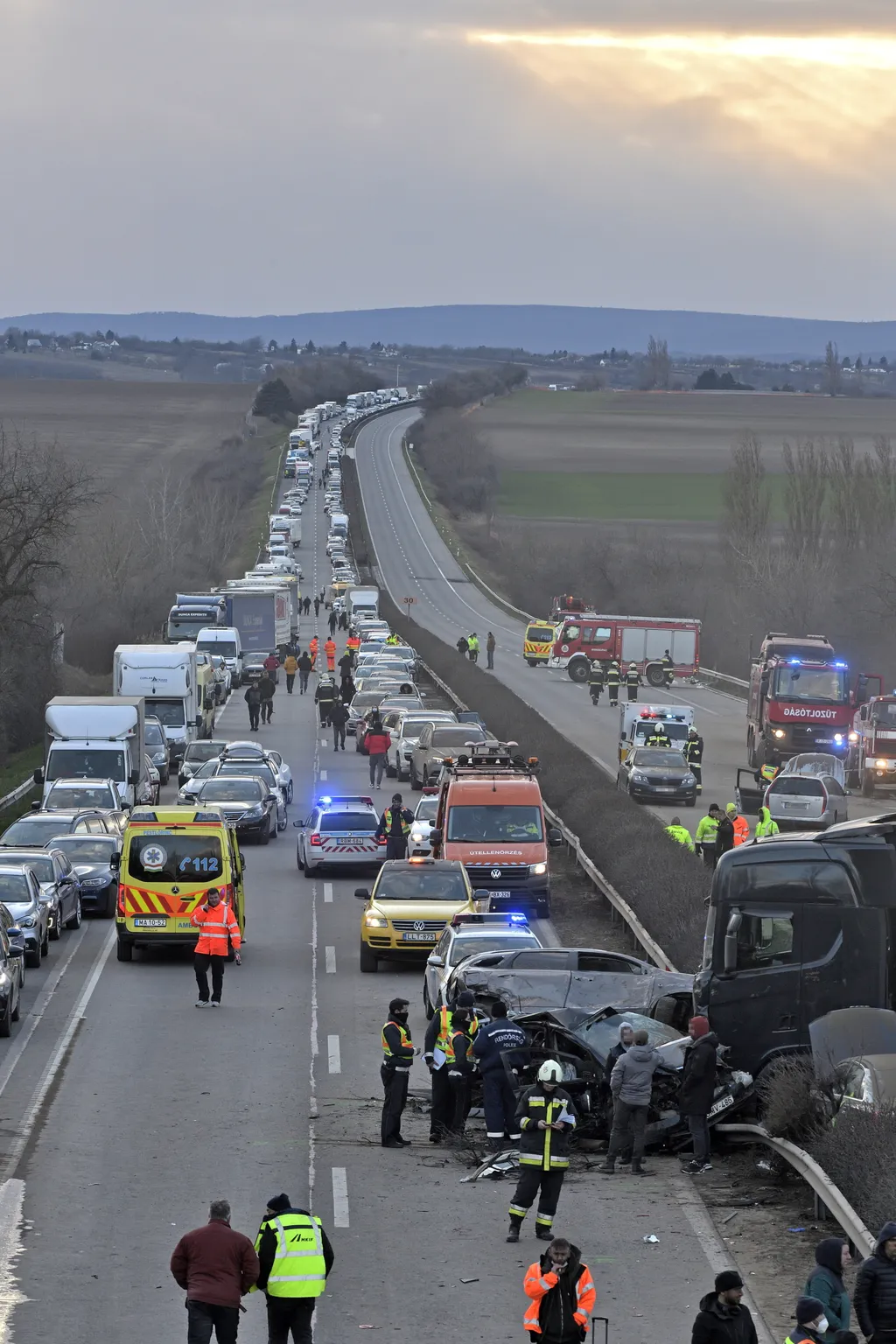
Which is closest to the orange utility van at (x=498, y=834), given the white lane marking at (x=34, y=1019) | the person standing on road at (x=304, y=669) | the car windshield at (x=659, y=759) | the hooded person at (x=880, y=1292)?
the white lane marking at (x=34, y=1019)

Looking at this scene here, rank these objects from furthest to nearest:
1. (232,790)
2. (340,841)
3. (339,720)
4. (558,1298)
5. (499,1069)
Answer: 1. (339,720)
2. (232,790)
3. (340,841)
4. (499,1069)
5. (558,1298)

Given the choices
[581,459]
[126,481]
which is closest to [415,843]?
[126,481]

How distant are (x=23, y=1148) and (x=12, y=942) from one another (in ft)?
26.2

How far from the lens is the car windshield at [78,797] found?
1474 inches

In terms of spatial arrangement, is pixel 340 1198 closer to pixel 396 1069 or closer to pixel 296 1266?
pixel 396 1069

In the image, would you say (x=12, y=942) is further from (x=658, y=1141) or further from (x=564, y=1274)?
(x=564, y=1274)

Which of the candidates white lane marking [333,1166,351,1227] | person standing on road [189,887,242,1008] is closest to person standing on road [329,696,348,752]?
person standing on road [189,887,242,1008]

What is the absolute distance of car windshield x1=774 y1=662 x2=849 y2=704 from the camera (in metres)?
48.5

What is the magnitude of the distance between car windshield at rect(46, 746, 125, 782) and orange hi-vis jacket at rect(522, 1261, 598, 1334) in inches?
1192

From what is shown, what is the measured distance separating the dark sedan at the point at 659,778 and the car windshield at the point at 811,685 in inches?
187

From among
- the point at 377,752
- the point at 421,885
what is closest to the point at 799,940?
the point at 421,885

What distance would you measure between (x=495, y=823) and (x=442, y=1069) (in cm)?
1330

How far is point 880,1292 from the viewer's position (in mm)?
10172

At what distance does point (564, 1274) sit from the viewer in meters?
10.5
